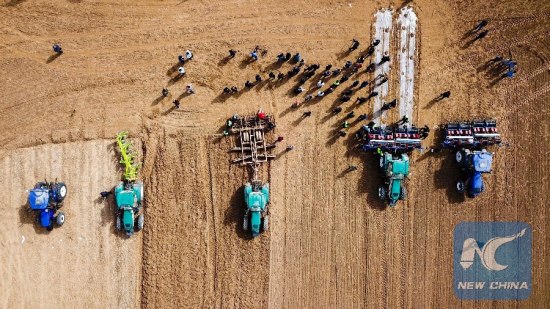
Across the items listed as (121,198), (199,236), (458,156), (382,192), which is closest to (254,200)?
(199,236)

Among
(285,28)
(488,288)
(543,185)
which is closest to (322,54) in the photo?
(285,28)

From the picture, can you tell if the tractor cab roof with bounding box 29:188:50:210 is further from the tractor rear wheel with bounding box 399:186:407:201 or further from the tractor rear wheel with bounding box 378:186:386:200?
the tractor rear wheel with bounding box 399:186:407:201

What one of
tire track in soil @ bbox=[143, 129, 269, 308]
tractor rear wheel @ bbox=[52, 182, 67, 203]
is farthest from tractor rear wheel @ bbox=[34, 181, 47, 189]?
tire track in soil @ bbox=[143, 129, 269, 308]

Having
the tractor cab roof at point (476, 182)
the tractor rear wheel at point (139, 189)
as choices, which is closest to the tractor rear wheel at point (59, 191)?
the tractor rear wheel at point (139, 189)

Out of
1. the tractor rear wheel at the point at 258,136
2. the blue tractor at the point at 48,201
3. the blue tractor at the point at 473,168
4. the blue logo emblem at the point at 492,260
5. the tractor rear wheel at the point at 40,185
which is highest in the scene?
Answer: the tractor rear wheel at the point at 258,136

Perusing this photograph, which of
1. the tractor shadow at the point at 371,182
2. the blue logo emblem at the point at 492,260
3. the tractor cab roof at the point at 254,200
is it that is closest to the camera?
the tractor cab roof at the point at 254,200

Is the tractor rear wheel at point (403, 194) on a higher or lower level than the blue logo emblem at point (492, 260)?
higher

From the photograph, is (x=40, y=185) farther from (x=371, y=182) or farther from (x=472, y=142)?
(x=472, y=142)

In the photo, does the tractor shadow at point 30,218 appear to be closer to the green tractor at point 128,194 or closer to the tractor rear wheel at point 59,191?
the tractor rear wheel at point 59,191
